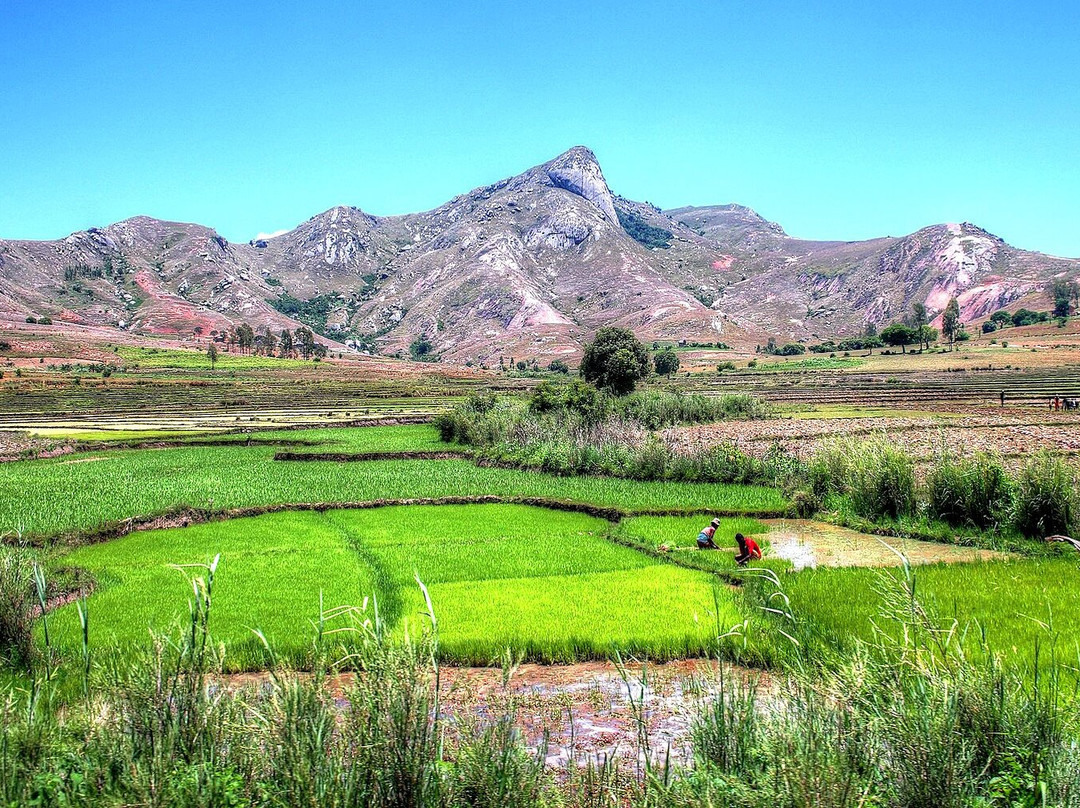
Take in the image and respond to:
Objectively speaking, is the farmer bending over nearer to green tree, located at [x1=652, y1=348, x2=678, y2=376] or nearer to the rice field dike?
the rice field dike

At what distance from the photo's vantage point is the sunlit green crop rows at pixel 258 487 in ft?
61.6

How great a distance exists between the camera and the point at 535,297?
188 meters

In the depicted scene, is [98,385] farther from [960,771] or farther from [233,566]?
[960,771]

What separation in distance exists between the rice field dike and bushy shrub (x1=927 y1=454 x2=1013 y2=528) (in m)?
0.07

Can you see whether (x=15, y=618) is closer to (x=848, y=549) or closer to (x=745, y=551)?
(x=745, y=551)

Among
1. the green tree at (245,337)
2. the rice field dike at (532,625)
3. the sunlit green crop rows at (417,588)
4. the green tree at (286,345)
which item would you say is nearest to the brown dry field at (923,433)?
the rice field dike at (532,625)

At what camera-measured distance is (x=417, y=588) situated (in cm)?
1236

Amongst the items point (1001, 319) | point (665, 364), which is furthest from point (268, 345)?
point (1001, 319)

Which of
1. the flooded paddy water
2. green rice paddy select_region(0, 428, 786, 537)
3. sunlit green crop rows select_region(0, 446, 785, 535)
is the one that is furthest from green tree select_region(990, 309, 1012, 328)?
the flooded paddy water

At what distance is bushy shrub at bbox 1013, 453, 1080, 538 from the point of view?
1470 cm

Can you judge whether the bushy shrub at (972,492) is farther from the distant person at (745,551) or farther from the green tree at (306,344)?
the green tree at (306,344)

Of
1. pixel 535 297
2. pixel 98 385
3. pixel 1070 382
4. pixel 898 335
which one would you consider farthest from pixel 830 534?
pixel 535 297

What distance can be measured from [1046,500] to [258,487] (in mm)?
22883

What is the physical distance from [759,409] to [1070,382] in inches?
1360
